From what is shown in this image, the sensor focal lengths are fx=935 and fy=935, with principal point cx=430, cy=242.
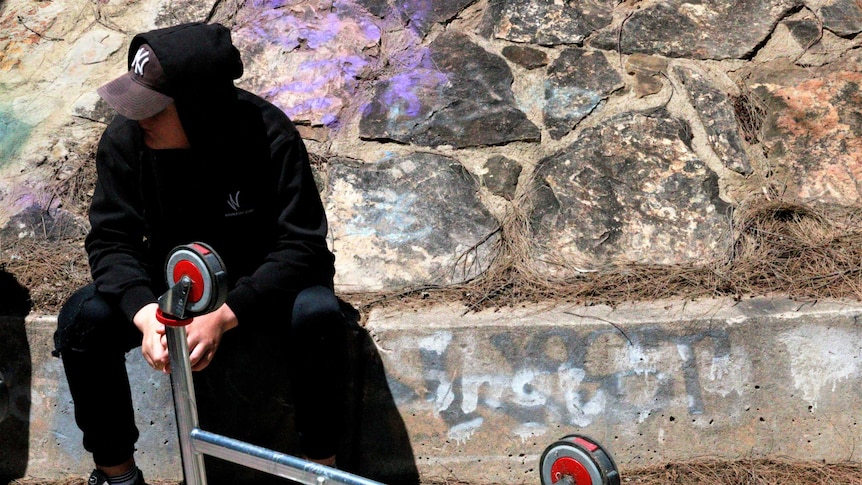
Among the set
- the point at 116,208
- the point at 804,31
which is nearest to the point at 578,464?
the point at 116,208

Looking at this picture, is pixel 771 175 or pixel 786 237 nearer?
pixel 786 237

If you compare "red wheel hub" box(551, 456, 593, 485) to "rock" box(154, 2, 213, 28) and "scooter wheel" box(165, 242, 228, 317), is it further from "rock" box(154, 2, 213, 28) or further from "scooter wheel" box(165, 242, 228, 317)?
"rock" box(154, 2, 213, 28)

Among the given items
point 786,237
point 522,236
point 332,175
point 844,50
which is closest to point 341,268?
point 332,175

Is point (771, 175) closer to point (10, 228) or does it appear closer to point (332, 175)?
point (332, 175)

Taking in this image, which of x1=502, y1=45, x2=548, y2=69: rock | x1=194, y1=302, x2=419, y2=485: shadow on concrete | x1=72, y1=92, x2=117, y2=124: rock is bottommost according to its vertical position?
x1=194, y1=302, x2=419, y2=485: shadow on concrete

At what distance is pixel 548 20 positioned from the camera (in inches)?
163

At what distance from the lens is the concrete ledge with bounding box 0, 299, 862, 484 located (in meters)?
3.04

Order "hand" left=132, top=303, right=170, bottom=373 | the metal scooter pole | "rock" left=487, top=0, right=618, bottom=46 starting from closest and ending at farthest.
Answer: the metal scooter pole, "hand" left=132, top=303, right=170, bottom=373, "rock" left=487, top=0, right=618, bottom=46

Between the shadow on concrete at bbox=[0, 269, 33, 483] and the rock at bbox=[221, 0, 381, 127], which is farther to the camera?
the rock at bbox=[221, 0, 381, 127]

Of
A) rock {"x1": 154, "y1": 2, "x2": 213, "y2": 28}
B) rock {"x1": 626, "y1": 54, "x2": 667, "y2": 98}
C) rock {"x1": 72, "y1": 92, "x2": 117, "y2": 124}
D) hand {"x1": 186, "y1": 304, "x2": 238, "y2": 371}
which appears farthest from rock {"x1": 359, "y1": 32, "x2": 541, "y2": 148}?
hand {"x1": 186, "y1": 304, "x2": 238, "y2": 371}

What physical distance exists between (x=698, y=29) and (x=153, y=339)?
2.75 m

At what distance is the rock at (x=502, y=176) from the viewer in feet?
12.0

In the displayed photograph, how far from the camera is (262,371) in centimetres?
305

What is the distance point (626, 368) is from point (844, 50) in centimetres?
187
